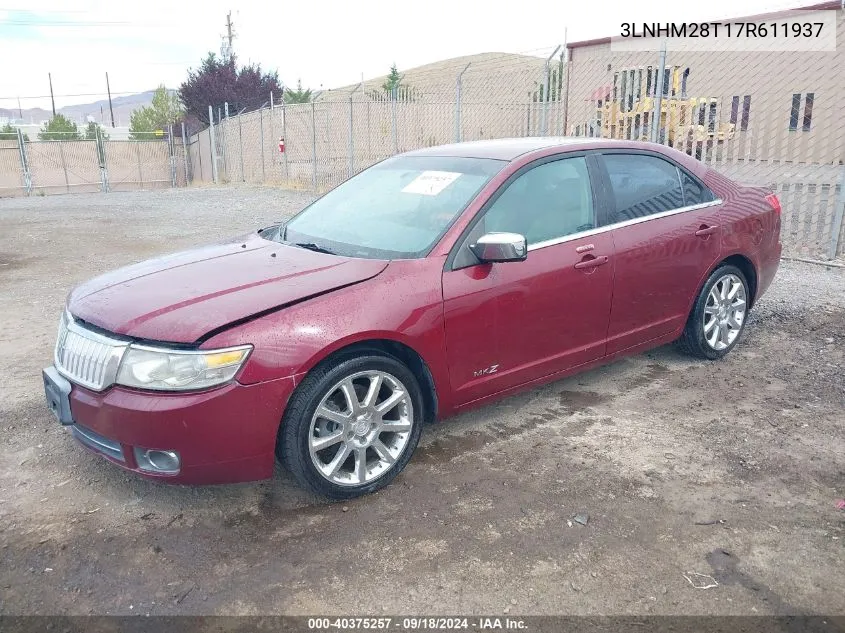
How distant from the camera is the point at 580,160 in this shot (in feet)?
13.9

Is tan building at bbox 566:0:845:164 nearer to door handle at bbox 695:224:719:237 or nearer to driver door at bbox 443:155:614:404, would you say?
door handle at bbox 695:224:719:237

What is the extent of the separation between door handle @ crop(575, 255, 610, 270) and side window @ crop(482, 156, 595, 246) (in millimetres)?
182

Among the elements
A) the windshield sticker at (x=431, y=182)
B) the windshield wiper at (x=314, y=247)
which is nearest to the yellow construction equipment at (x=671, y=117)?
the windshield sticker at (x=431, y=182)

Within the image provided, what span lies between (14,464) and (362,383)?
1.93m

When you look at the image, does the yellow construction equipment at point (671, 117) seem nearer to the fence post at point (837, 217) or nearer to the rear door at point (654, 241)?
the fence post at point (837, 217)

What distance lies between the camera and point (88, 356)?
3.12 m

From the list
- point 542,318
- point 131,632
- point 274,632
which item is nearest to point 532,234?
point 542,318

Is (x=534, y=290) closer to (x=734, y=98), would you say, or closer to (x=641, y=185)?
(x=641, y=185)

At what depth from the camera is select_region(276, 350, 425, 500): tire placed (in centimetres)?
309

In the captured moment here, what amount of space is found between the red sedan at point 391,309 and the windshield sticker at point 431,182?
19 mm

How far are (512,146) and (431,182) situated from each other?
596 mm

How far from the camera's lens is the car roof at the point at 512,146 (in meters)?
4.12

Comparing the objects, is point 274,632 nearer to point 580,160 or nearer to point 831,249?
point 580,160

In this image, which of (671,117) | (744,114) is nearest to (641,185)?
(671,117)
